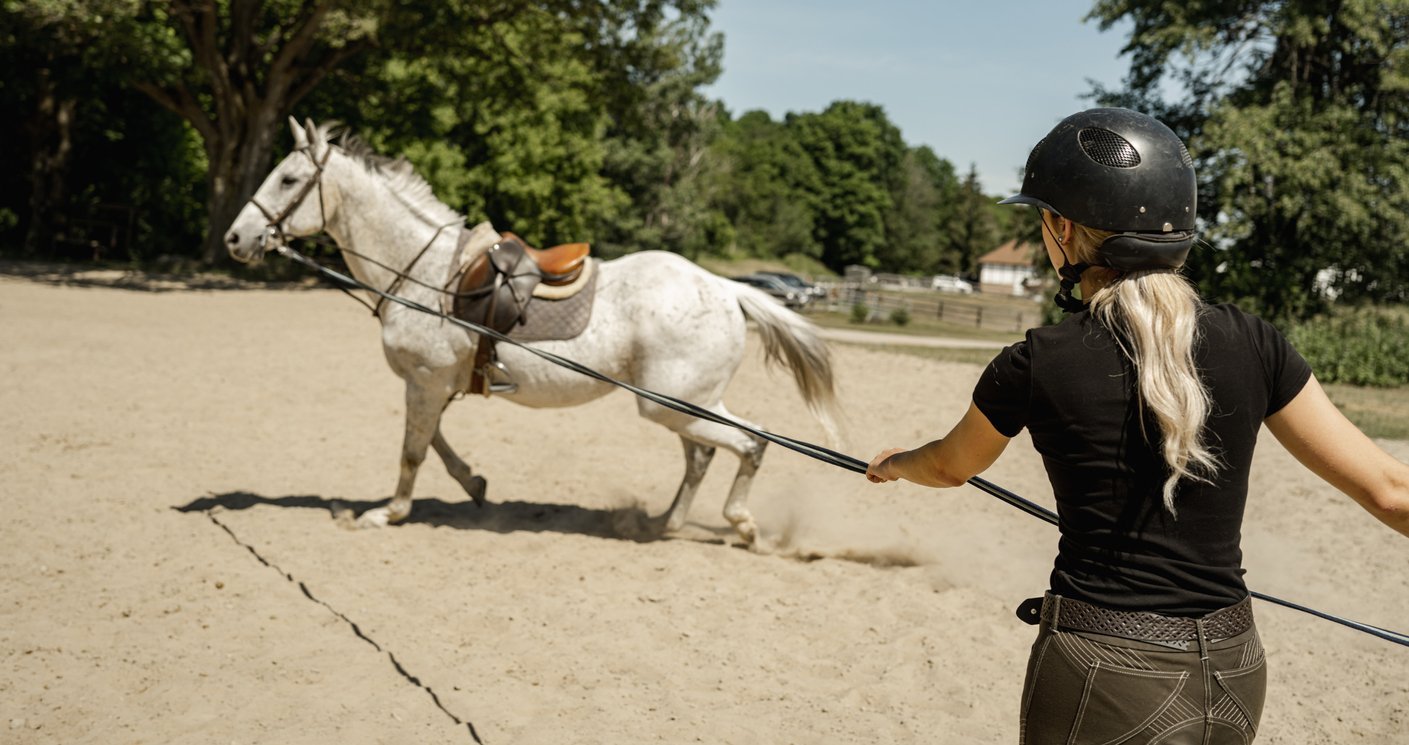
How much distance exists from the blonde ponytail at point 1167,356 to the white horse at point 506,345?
15.6ft

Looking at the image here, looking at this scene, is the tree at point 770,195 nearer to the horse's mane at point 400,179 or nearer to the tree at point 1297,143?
the tree at point 1297,143

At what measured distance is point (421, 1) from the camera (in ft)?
Answer: 73.1

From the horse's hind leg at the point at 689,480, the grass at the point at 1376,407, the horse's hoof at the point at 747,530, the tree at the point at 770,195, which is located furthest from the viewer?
the tree at the point at 770,195

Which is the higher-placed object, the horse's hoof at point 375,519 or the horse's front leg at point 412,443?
the horse's front leg at point 412,443

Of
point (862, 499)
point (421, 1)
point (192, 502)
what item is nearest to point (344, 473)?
point (192, 502)

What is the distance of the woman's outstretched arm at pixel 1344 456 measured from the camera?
191 centimetres

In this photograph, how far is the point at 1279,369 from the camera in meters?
1.92

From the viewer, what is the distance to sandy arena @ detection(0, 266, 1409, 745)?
14.0 ft

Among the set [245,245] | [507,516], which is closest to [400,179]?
[245,245]

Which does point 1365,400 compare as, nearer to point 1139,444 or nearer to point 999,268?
point 1139,444

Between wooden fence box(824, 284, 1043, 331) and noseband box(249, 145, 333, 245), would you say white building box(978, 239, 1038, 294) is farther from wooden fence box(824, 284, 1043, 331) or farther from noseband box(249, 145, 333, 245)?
noseband box(249, 145, 333, 245)

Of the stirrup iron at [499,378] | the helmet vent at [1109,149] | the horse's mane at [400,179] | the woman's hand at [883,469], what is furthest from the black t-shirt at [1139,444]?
the horse's mane at [400,179]

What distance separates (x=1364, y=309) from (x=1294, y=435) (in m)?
24.3

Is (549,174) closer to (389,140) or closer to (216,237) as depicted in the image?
(389,140)
